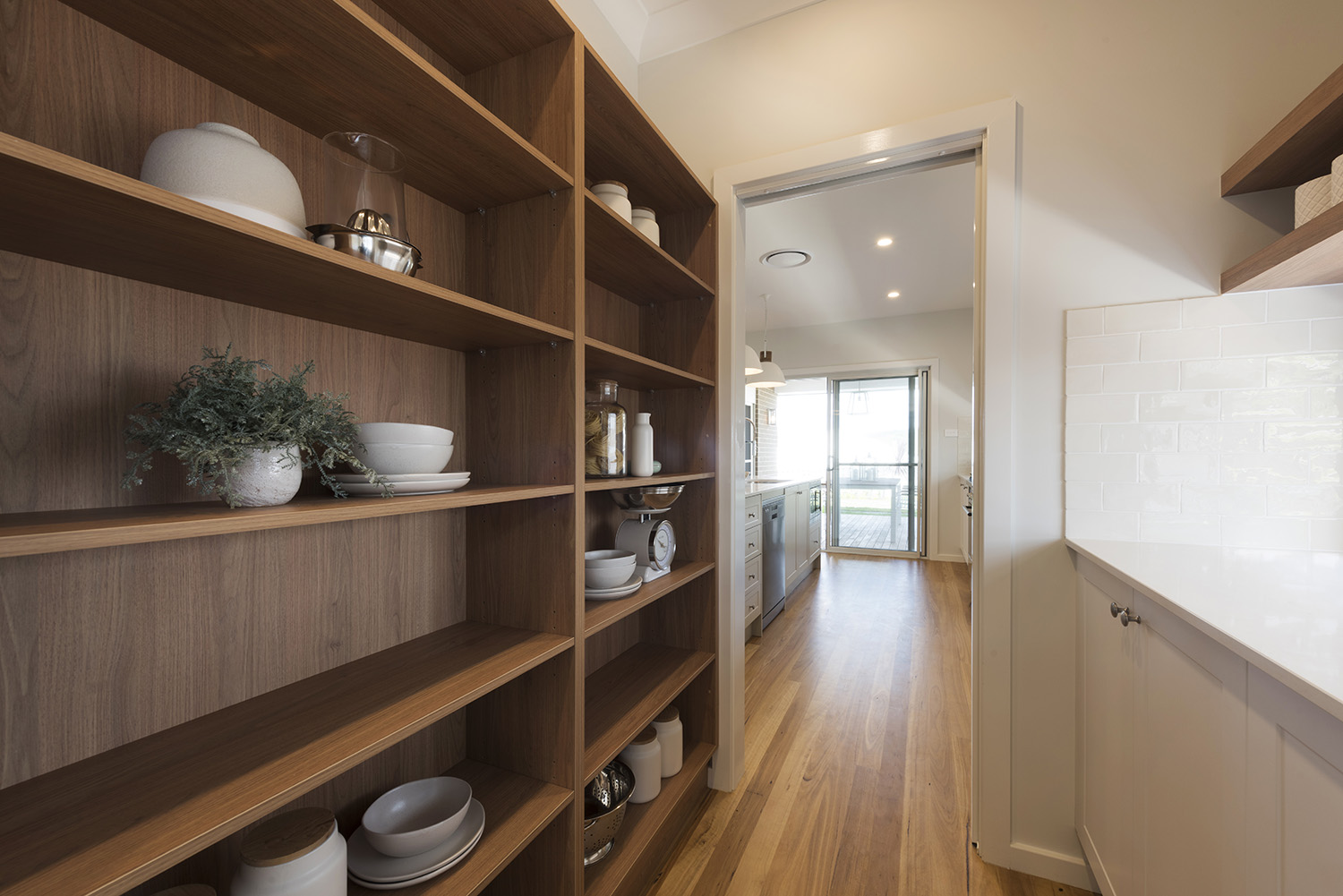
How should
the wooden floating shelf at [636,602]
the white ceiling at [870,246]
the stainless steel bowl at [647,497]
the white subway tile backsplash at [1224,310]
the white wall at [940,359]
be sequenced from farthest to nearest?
the white wall at [940,359], the white ceiling at [870,246], the stainless steel bowl at [647,497], the white subway tile backsplash at [1224,310], the wooden floating shelf at [636,602]

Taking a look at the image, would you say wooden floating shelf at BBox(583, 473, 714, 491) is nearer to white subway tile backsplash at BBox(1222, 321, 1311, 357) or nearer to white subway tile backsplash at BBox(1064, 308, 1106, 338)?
white subway tile backsplash at BBox(1064, 308, 1106, 338)

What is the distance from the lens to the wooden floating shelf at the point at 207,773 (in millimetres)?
564

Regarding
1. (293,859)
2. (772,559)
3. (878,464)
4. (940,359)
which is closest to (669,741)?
(293,859)

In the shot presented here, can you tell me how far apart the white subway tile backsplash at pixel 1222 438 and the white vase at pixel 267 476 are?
2038 millimetres

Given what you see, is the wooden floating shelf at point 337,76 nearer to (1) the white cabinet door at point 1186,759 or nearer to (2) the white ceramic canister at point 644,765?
(1) the white cabinet door at point 1186,759

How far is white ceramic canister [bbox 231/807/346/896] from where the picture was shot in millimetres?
755

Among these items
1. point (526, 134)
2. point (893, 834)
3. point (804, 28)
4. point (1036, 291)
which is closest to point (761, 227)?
point (804, 28)

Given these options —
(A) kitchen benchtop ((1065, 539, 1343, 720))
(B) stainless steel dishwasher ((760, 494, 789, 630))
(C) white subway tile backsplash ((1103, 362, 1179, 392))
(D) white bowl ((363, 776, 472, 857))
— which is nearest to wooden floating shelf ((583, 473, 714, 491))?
(D) white bowl ((363, 776, 472, 857))

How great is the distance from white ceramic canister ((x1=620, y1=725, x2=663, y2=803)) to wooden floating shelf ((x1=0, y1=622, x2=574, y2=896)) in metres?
0.81

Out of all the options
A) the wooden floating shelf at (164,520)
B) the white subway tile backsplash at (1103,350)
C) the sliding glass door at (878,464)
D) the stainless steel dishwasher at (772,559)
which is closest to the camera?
the wooden floating shelf at (164,520)

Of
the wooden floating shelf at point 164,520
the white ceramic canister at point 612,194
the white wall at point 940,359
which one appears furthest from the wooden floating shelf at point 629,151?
the white wall at point 940,359

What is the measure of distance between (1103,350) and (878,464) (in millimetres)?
4882

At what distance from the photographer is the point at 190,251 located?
683mm

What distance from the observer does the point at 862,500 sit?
6348 mm
